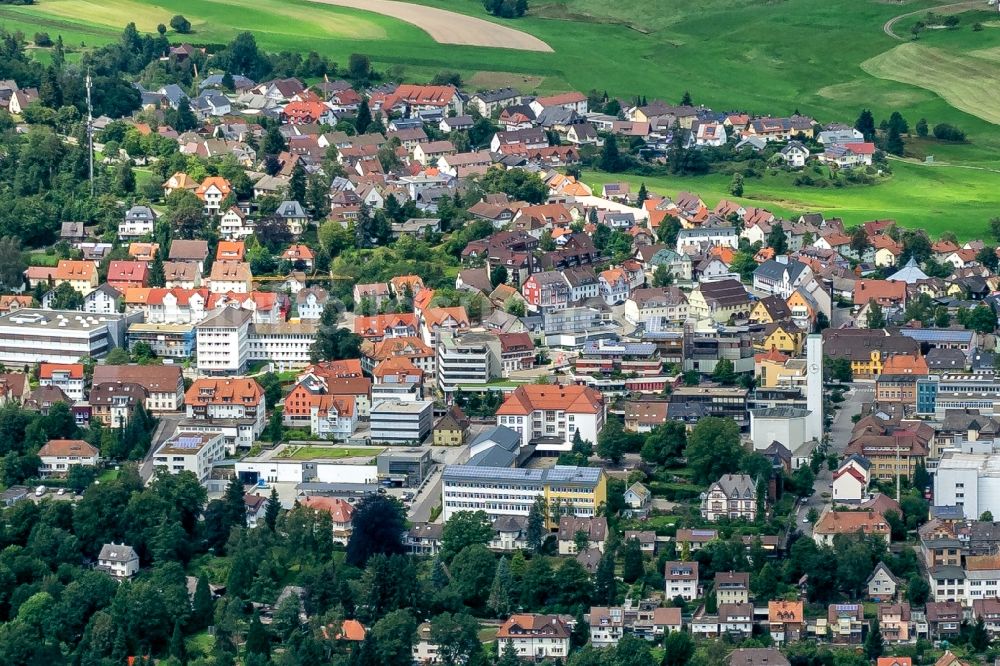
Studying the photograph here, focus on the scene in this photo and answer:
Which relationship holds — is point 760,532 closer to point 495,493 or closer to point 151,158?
point 495,493

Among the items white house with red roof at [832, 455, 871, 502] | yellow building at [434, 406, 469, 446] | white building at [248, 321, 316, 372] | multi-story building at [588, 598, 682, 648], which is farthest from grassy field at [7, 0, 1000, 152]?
multi-story building at [588, 598, 682, 648]

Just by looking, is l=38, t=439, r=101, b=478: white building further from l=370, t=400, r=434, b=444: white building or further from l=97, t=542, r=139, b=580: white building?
l=370, t=400, r=434, b=444: white building

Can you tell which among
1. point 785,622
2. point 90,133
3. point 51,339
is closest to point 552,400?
point 785,622

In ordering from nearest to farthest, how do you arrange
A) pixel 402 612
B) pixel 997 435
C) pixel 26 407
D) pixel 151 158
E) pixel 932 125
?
pixel 402 612 < pixel 997 435 < pixel 26 407 < pixel 151 158 < pixel 932 125

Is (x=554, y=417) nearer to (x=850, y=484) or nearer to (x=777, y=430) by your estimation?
(x=777, y=430)

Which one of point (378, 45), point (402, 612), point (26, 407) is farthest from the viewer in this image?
point (378, 45)

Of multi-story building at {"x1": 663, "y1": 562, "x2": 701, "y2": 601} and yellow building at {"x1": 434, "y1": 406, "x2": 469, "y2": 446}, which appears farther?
yellow building at {"x1": 434, "y1": 406, "x2": 469, "y2": 446}

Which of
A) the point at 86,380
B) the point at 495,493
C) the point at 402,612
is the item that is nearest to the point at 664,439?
the point at 495,493
